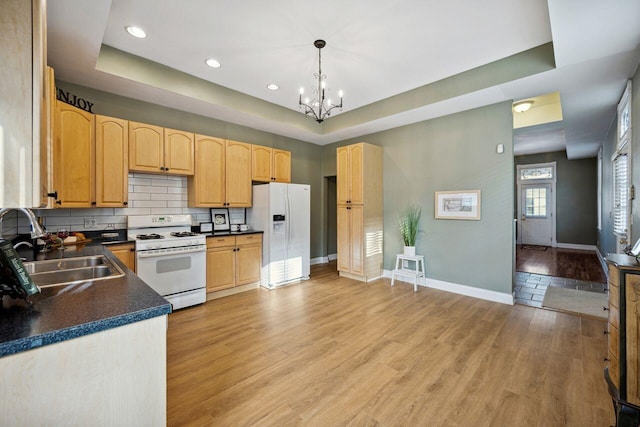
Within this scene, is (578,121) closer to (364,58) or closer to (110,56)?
(364,58)

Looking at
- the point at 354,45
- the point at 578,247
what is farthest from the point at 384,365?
the point at 578,247

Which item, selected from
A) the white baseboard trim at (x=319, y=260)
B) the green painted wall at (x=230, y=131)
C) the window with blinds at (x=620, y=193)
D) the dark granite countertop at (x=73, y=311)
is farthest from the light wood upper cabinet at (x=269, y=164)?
the window with blinds at (x=620, y=193)

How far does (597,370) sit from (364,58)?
3725 millimetres

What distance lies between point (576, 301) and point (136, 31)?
6300 millimetres

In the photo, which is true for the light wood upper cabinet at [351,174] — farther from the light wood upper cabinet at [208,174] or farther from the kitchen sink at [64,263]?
the kitchen sink at [64,263]

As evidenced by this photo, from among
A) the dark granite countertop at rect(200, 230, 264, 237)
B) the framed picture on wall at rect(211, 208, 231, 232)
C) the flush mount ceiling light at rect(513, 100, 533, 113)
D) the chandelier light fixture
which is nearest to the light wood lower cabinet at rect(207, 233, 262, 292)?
the dark granite countertop at rect(200, 230, 264, 237)

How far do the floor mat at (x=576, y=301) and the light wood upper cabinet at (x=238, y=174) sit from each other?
182 inches

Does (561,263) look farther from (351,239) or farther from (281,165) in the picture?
(281,165)

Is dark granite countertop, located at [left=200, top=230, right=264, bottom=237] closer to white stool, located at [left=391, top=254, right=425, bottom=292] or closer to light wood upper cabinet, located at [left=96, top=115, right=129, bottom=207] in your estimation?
light wood upper cabinet, located at [left=96, top=115, right=129, bottom=207]

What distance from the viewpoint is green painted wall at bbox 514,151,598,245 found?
7.82 m

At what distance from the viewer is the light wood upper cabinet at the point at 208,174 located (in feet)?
13.5

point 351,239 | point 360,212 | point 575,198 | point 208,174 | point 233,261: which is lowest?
point 233,261

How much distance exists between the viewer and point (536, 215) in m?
8.83

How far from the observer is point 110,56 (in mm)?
3084
